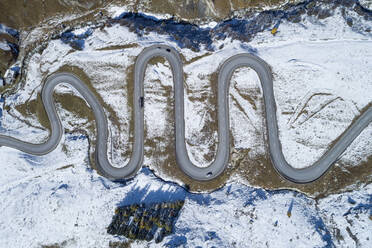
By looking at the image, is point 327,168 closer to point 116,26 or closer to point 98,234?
point 98,234

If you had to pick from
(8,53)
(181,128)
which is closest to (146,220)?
(181,128)

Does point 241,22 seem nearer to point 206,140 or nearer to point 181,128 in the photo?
point 181,128

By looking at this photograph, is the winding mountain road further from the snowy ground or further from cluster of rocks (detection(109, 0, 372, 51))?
cluster of rocks (detection(109, 0, 372, 51))

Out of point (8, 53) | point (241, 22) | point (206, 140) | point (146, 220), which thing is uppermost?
point (241, 22)

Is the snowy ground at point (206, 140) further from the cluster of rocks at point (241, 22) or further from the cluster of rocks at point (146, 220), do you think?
the cluster of rocks at point (241, 22)

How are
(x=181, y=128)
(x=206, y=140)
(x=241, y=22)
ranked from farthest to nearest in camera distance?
(x=241, y=22), (x=181, y=128), (x=206, y=140)

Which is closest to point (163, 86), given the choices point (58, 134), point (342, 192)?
point (58, 134)

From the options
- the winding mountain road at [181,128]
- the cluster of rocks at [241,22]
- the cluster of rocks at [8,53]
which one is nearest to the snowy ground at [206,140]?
the winding mountain road at [181,128]
